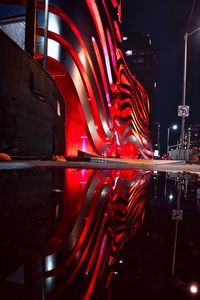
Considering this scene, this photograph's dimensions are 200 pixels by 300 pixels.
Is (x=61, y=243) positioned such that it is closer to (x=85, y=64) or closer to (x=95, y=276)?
(x=95, y=276)

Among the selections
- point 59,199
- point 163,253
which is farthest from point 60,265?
point 59,199

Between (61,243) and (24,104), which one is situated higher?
(24,104)

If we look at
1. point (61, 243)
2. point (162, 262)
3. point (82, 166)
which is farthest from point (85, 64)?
point (162, 262)

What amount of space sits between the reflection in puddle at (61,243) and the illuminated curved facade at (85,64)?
11.0 meters

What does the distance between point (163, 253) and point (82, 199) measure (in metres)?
1.55

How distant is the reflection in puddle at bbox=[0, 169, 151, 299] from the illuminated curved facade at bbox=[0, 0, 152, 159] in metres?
11.0

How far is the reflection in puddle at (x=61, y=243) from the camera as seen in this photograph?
0.76 metres

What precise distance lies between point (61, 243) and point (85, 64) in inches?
618

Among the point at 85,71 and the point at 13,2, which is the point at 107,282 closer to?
the point at 13,2

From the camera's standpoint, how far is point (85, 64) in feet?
51.7

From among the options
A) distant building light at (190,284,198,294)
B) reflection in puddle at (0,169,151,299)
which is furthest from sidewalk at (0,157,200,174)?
distant building light at (190,284,198,294)

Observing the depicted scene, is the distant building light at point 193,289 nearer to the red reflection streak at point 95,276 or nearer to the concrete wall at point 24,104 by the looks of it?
the red reflection streak at point 95,276

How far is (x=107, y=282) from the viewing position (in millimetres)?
795

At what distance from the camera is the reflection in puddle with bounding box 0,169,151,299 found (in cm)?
76
